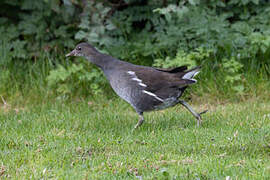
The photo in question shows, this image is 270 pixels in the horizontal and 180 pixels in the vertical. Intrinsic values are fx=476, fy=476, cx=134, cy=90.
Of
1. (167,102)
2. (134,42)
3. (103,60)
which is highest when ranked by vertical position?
(103,60)

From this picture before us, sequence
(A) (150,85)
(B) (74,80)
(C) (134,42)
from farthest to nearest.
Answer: (C) (134,42), (B) (74,80), (A) (150,85)

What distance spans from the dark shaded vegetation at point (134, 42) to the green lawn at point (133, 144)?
26.1 inches

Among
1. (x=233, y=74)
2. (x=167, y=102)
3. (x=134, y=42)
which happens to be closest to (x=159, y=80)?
(x=167, y=102)

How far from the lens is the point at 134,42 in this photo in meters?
8.17

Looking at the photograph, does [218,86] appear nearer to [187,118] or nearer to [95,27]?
[187,118]

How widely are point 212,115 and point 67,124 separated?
188 cm

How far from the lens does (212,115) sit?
6.20 metres

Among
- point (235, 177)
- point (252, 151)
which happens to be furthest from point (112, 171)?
point (252, 151)

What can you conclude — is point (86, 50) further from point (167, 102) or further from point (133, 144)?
point (133, 144)

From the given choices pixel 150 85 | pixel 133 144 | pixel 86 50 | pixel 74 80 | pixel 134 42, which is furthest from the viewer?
pixel 134 42

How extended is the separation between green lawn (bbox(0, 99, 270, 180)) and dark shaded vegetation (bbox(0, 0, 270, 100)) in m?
0.66

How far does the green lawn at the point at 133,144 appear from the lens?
4.06 metres

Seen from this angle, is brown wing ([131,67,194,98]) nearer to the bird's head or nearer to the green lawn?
the green lawn

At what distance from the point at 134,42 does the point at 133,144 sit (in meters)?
3.49
